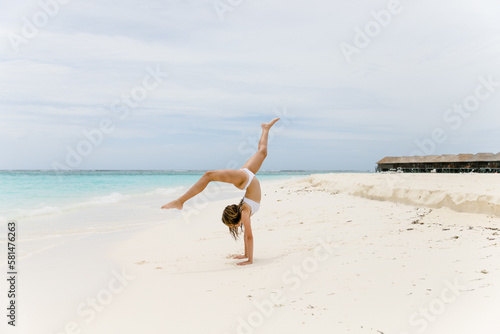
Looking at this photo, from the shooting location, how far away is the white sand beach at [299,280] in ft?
9.96

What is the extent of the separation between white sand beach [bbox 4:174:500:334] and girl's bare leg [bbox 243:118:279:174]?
137 cm

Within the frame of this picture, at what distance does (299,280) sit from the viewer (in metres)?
4.02

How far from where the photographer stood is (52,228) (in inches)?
355

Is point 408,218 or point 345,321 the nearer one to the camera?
point 345,321

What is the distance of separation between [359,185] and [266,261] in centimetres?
857

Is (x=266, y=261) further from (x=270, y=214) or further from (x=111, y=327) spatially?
(x=270, y=214)

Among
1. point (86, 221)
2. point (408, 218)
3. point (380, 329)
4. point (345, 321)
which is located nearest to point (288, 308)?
point (345, 321)

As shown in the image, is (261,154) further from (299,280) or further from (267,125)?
(299,280)

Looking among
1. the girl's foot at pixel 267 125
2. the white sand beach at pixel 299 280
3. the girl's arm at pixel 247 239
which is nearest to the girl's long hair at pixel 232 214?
the girl's arm at pixel 247 239
